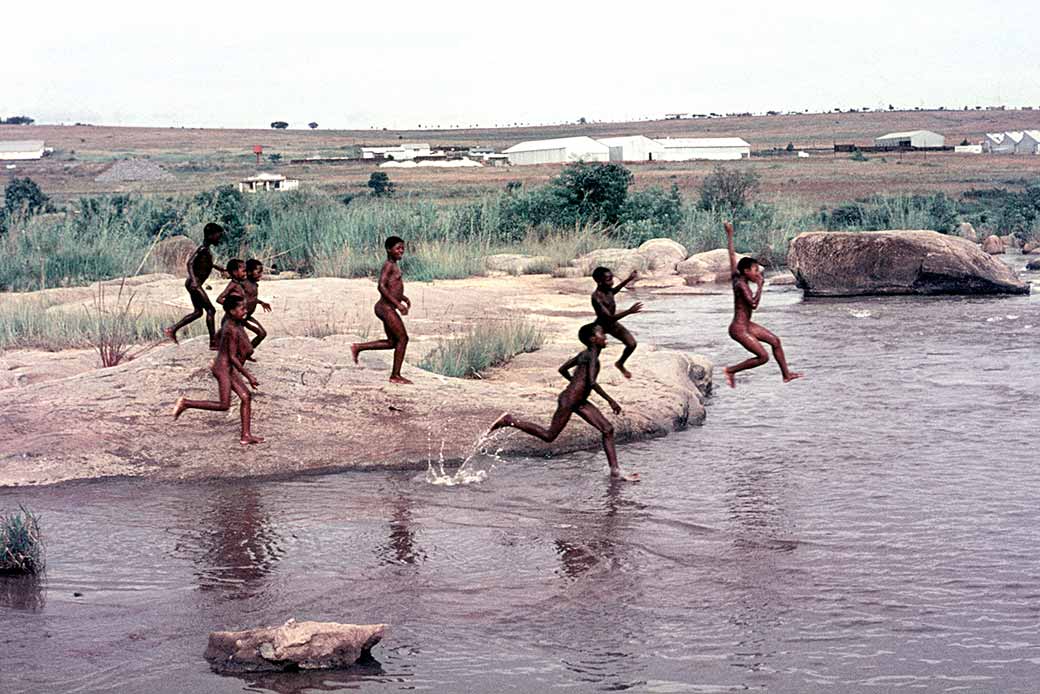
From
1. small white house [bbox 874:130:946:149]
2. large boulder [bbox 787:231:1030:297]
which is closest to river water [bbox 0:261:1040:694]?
large boulder [bbox 787:231:1030:297]

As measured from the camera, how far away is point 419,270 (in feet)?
75.0

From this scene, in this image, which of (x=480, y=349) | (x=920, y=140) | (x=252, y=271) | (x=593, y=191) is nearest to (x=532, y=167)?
(x=920, y=140)

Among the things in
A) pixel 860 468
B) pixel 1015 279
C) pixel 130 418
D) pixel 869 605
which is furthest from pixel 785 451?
pixel 1015 279

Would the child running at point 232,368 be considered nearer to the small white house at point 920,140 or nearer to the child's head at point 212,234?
the child's head at point 212,234

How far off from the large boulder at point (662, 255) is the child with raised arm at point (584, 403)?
1603cm

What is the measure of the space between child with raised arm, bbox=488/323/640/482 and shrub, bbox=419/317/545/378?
314 centimetres

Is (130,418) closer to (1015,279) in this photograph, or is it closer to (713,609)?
(713,609)

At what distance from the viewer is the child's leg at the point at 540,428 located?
9.48 m

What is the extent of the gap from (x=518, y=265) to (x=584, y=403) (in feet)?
49.8

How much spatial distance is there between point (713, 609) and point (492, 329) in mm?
7346

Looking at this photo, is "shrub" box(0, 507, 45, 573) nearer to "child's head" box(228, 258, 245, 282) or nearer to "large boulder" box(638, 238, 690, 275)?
"child's head" box(228, 258, 245, 282)

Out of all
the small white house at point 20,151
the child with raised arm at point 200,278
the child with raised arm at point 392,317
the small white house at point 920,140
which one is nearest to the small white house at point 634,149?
the small white house at point 920,140

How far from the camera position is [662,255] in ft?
86.0

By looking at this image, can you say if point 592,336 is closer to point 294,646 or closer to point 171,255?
point 294,646
